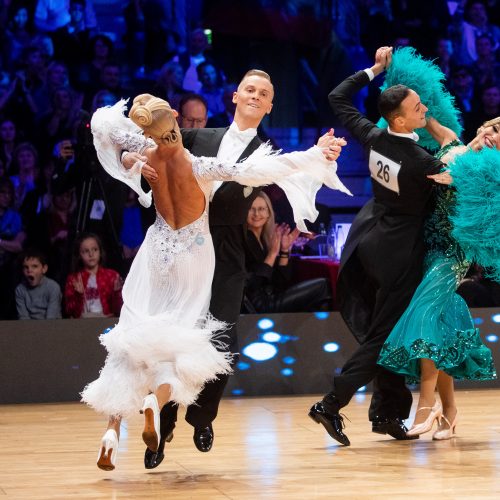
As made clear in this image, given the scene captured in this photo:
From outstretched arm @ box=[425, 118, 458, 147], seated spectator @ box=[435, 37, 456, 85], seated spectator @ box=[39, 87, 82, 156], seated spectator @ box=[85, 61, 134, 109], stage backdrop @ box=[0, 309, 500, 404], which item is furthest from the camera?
seated spectator @ box=[435, 37, 456, 85]

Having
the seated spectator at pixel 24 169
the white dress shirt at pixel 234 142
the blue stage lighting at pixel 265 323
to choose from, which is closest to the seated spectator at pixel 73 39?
the seated spectator at pixel 24 169

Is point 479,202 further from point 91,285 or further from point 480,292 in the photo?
point 91,285

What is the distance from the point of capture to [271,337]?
21.1 ft

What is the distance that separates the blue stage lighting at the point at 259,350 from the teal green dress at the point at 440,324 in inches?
69.6

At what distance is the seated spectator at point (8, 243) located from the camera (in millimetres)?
6637

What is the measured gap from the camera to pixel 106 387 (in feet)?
12.7

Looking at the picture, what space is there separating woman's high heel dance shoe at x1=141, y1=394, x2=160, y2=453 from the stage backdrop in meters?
2.58

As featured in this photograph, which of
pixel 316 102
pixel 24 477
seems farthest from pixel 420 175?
pixel 316 102

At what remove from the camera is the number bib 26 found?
470cm

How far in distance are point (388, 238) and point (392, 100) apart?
60 centimetres

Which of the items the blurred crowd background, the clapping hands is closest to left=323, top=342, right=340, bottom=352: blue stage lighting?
the blurred crowd background

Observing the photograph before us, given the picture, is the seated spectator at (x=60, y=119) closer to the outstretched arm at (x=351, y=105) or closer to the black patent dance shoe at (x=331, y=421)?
the outstretched arm at (x=351, y=105)

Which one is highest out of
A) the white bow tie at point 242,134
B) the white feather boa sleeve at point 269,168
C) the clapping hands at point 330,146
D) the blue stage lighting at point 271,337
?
the white bow tie at point 242,134

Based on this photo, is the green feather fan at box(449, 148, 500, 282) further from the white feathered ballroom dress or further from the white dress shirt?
the white dress shirt
